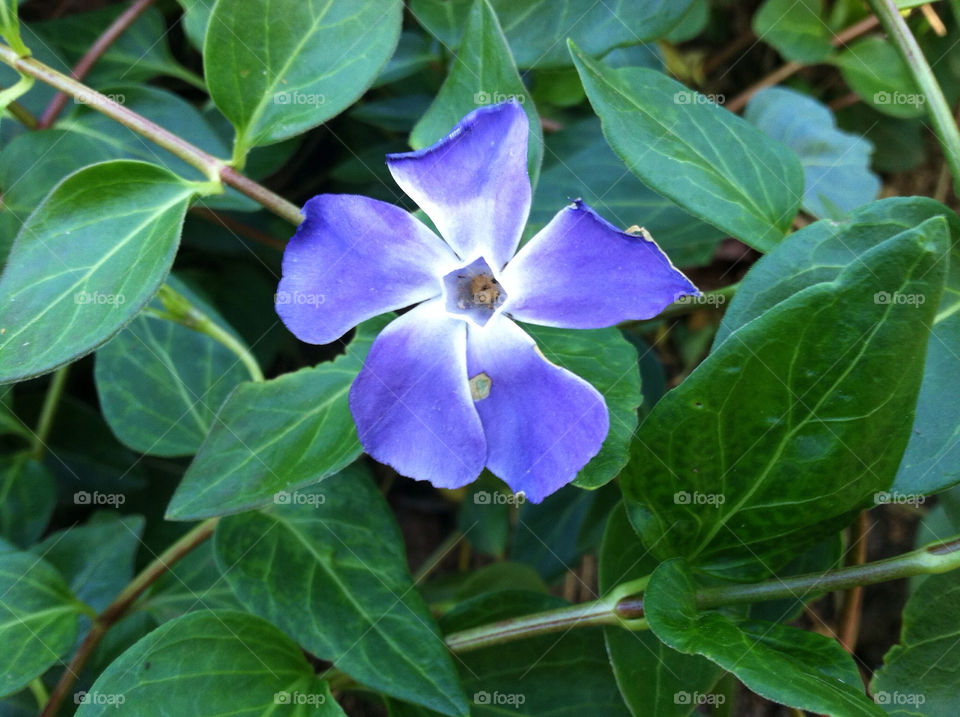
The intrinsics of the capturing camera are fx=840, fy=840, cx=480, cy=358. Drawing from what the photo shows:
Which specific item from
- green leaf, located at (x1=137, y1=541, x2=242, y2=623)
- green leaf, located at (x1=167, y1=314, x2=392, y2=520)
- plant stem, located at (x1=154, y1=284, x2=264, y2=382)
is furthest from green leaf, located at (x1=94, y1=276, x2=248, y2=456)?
green leaf, located at (x1=167, y1=314, x2=392, y2=520)

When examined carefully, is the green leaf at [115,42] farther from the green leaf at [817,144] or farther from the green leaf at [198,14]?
the green leaf at [817,144]

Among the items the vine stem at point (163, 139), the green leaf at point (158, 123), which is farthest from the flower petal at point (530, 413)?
the green leaf at point (158, 123)

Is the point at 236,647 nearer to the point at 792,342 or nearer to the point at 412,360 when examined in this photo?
the point at 412,360

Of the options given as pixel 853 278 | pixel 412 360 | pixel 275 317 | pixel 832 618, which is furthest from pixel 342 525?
pixel 832 618

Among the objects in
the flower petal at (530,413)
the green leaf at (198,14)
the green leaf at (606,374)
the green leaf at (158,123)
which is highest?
the green leaf at (198,14)

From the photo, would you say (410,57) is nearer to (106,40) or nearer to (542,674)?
(106,40)
